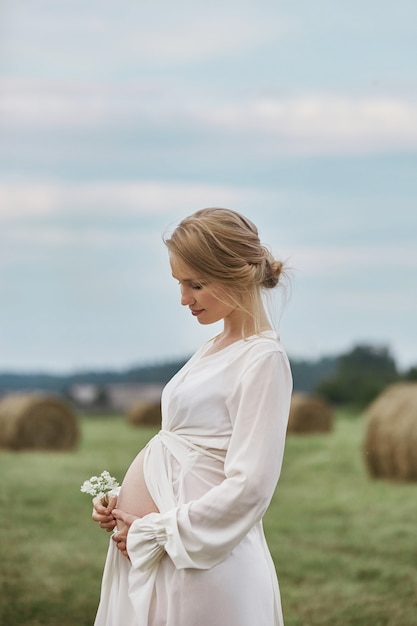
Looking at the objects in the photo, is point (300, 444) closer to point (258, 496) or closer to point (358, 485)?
point (358, 485)

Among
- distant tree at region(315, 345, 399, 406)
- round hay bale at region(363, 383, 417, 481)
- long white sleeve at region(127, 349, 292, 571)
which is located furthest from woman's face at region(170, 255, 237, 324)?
distant tree at region(315, 345, 399, 406)

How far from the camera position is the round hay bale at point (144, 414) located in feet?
28.9

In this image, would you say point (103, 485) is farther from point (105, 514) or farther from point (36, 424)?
point (36, 424)

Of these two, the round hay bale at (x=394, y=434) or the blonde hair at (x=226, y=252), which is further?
the round hay bale at (x=394, y=434)

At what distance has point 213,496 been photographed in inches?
64.6

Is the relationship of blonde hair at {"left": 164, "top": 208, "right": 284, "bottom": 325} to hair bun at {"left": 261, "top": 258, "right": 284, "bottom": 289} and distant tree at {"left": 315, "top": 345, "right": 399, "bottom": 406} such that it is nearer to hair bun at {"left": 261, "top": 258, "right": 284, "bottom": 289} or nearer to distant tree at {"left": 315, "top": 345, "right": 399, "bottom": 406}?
hair bun at {"left": 261, "top": 258, "right": 284, "bottom": 289}

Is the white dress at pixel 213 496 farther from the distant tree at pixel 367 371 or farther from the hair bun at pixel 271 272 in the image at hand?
the distant tree at pixel 367 371

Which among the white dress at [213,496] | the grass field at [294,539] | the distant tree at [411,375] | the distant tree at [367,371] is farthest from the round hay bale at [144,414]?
the white dress at [213,496]

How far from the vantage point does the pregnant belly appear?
5.82ft

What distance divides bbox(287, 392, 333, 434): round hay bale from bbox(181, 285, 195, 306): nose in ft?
22.3

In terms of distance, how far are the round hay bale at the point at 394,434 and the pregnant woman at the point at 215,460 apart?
14.5ft

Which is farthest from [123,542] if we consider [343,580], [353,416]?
[353,416]

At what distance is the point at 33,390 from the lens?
8055 mm

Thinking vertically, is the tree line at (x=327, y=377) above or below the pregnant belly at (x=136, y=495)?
above
